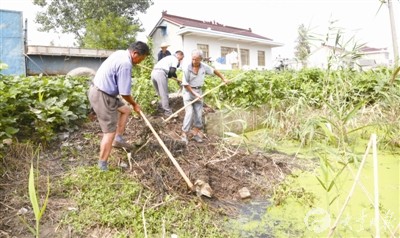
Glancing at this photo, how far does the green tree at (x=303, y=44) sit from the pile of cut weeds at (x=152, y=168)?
4.90ft

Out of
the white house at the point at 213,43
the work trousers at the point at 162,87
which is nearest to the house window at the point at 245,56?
the white house at the point at 213,43

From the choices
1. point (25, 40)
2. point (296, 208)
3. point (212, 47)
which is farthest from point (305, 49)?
point (212, 47)

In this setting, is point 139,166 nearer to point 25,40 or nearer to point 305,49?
point 305,49

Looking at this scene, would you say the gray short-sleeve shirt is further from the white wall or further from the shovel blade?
the white wall

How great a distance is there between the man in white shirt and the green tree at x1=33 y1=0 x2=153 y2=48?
14.0 metres

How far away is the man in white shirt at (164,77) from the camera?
5133 millimetres

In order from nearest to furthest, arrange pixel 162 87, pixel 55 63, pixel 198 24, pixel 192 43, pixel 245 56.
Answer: pixel 162 87
pixel 55 63
pixel 192 43
pixel 245 56
pixel 198 24

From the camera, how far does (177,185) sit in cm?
303

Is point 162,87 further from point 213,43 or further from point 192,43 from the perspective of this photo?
point 213,43

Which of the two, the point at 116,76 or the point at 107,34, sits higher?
the point at 107,34

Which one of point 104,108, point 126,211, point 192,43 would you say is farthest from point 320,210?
point 192,43

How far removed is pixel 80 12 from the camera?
19078mm

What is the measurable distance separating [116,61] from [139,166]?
117cm

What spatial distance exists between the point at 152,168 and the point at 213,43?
13.3 meters
